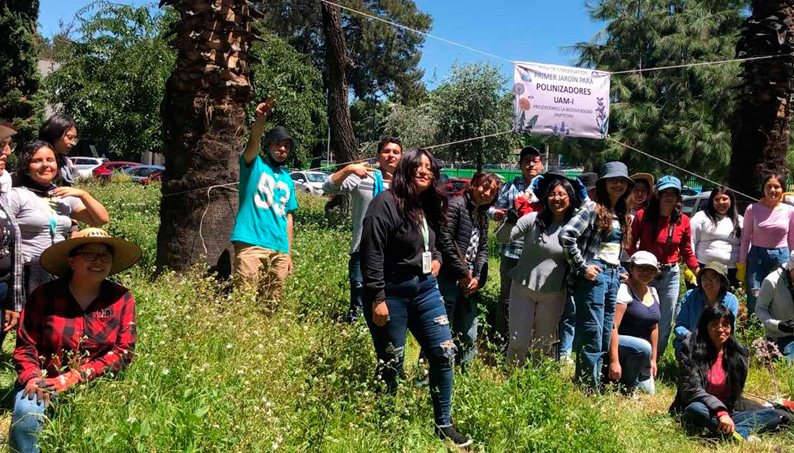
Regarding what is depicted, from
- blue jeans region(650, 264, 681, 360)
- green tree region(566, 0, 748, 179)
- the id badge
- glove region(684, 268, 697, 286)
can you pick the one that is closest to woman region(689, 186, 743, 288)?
glove region(684, 268, 697, 286)

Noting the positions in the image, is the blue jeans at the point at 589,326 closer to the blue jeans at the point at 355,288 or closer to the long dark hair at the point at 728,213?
the blue jeans at the point at 355,288

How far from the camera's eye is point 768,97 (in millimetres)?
8219

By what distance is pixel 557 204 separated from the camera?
191 inches

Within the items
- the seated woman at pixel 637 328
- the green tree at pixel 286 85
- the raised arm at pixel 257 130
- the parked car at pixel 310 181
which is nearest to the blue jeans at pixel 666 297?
the seated woman at pixel 637 328

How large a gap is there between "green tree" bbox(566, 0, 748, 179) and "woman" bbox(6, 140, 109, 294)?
16.5 meters

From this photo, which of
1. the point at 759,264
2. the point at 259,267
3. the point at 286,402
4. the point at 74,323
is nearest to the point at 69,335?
the point at 74,323

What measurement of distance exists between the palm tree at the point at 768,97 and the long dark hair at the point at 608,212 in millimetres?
4054

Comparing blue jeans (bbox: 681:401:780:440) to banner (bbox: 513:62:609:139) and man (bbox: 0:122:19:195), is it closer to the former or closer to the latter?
banner (bbox: 513:62:609:139)

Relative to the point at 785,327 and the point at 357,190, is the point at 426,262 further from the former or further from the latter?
the point at 785,327

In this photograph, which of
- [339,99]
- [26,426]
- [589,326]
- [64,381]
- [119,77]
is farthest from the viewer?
[119,77]

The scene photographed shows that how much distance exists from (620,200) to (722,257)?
7.18 feet

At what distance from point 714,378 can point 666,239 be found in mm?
1559

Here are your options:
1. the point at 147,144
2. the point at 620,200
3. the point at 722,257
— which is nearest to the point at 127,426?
the point at 620,200

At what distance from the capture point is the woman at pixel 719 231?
21.6 ft
